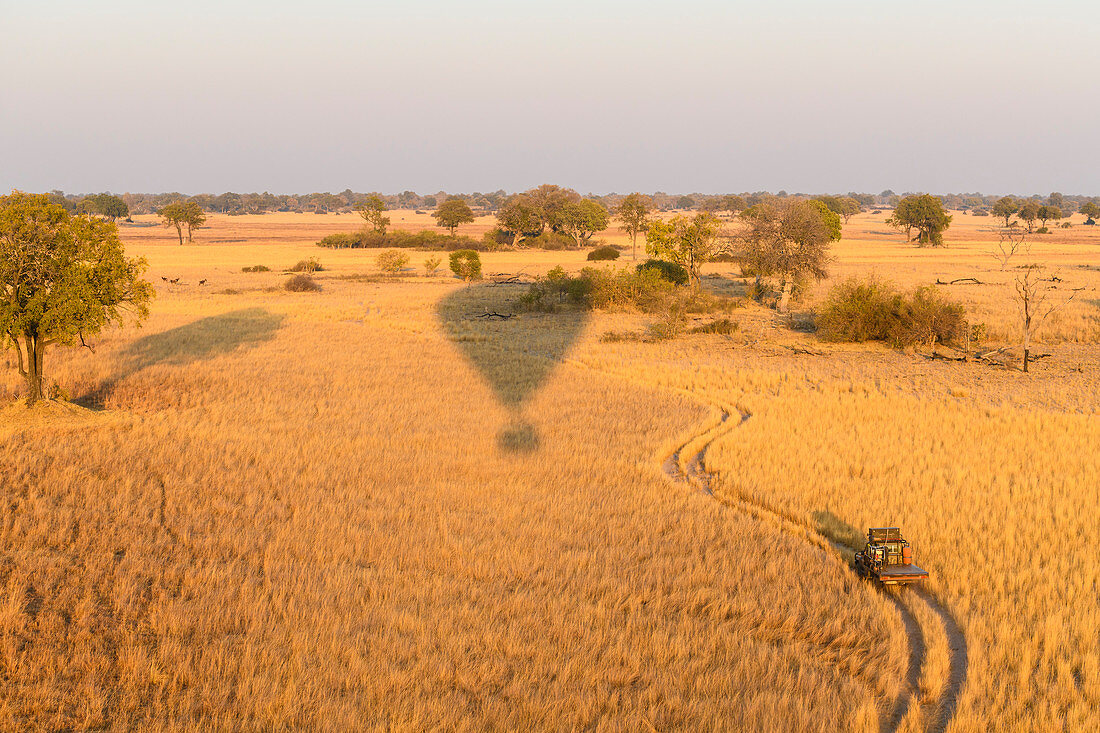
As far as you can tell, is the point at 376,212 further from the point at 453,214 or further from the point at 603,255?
the point at 603,255

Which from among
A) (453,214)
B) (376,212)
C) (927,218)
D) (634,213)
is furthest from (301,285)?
(927,218)

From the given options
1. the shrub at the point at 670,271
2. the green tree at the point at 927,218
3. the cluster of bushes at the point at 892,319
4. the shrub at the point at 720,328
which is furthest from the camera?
the green tree at the point at 927,218

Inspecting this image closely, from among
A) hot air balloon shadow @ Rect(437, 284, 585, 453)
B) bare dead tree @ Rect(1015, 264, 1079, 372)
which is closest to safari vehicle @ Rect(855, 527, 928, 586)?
hot air balloon shadow @ Rect(437, 284, 585, 453)

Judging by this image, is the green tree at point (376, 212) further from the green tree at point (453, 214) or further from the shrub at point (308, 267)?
the shrub at point (308, 267)

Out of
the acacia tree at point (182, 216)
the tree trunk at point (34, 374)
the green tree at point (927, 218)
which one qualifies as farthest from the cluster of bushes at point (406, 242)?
the tree trunk at point (34, 374)

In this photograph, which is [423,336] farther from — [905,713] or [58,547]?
[905,713]
